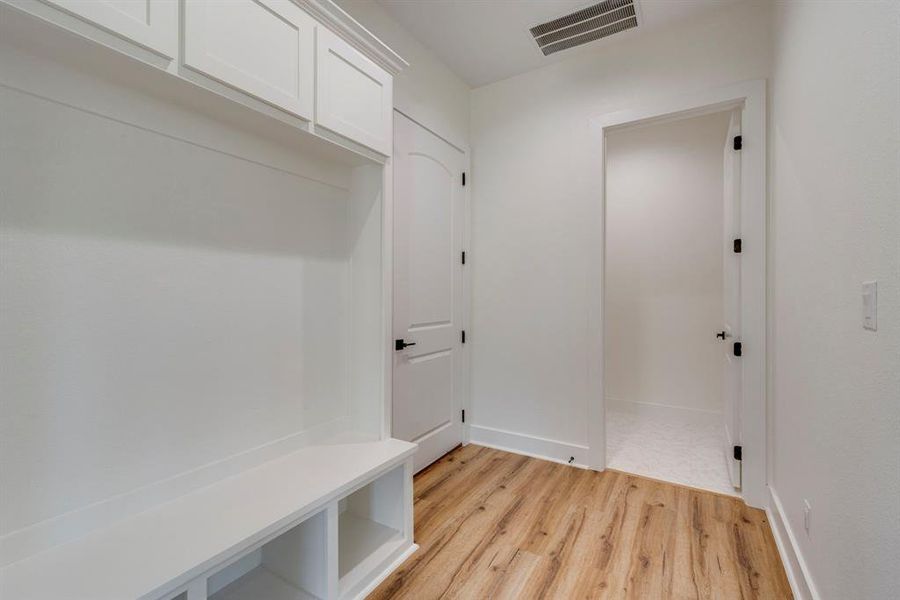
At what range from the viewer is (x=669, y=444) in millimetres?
3113

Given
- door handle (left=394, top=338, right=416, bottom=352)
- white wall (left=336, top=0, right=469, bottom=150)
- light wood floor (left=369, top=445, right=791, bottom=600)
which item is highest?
white wall (left=336, top=0, right=469, bottom=150)

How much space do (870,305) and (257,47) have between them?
1.99 m

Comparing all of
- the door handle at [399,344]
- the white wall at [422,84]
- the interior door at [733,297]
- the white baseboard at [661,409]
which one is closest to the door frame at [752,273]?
the interior door at [733,297]

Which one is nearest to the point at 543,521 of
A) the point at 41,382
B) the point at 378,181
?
the point at 378,181

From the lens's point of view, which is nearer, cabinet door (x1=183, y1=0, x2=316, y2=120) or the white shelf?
cabinet door (x1=183, y1=0, x2=316, y2=120)

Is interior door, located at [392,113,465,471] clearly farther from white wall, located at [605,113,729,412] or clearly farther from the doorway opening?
white wall, located at [605,113,729,412]

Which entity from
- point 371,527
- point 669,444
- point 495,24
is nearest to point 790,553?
point 669,444

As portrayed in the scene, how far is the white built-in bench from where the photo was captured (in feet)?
3.31

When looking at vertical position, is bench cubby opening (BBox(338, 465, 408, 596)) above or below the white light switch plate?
below

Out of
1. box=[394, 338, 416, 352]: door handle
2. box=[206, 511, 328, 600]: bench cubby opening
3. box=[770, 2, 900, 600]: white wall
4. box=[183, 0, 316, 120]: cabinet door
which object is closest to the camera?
box=[770, 2, 900, 600]: white wall

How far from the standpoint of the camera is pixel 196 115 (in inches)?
55.4

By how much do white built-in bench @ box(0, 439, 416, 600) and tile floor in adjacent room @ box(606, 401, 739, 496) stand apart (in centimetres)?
174

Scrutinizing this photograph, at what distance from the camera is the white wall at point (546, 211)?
253 centimetres

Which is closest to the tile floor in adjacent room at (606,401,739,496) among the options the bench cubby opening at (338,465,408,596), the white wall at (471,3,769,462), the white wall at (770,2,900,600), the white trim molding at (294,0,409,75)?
the white wall at (471,3,769,462)
